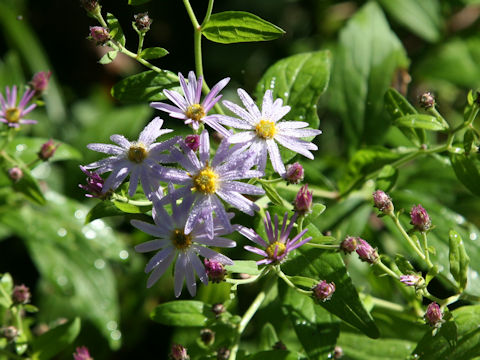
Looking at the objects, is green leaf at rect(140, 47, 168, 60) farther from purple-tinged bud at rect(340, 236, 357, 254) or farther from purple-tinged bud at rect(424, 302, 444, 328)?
purple-tinged bud at rect(424, 302, 444, 328)

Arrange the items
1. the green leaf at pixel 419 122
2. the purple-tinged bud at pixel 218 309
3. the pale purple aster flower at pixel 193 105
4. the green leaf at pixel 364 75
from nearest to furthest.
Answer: the pale purple aster flower at pixel 193 105, the purple-tinged bud at pixel 218 309, the green leaf at pixel 419 122, the green leaf at pixel 364 75

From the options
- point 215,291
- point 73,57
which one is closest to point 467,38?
point 215,291

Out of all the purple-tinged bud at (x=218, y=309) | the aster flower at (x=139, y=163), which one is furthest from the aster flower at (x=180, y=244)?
the purple-tinged bud at (x=218, y=309)

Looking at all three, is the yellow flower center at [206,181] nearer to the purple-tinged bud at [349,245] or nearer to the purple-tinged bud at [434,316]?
the purple-tinged bud at [349,245]

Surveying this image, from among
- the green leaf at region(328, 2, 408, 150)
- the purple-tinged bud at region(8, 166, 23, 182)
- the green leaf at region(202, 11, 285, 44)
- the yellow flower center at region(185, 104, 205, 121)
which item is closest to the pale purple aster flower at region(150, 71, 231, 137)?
the yellow flower center at region(185, 104, 205, 121)

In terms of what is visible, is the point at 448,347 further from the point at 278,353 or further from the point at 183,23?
the point at 183,23

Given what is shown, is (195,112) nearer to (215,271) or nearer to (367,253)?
(215,271)
